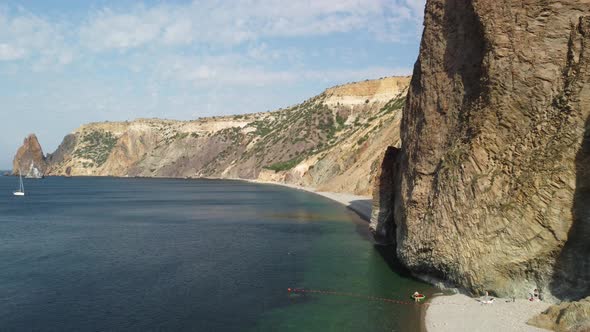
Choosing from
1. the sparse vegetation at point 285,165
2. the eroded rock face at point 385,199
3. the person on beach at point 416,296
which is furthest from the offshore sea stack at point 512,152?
the sparse vegetation at point 285,165

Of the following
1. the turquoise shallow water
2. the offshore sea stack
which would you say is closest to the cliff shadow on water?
the offshore sea stack

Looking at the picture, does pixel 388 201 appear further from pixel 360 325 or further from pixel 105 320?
Answer: pixel 105 320

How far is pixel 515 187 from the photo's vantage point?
24547 millimetres

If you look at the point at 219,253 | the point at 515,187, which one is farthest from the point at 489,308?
the point at 219,253

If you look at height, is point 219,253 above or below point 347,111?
below

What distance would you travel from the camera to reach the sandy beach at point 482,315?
2209 centimetres

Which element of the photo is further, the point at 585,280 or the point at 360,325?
the point at 360,325

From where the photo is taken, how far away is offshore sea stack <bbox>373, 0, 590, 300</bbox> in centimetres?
2311

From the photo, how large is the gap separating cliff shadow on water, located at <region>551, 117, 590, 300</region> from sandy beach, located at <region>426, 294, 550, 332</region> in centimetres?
158

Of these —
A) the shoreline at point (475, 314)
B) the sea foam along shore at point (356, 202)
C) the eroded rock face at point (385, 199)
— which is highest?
the eroded rock face at point (385, 199)

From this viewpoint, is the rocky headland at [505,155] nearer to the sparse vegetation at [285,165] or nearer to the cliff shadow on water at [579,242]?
the cliff shadow on water at [579,242]

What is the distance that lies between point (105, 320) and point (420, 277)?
2007 cm

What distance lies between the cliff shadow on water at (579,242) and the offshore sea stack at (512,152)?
0.04 m

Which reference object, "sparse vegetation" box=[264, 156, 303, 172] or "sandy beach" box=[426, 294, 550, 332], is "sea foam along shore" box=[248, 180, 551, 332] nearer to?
"sandy beach" box=[426, 294, 550, 332]
